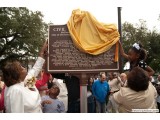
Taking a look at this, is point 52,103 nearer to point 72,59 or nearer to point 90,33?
point 72,59

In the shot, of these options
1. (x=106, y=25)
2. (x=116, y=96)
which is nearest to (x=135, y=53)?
(x=106, y=25)

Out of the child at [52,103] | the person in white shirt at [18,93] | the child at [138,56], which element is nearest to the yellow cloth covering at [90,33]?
A: the child at [138,56]

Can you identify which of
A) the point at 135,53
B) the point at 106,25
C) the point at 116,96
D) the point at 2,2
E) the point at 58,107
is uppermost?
the point at 2,2

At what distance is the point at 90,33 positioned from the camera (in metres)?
5.11

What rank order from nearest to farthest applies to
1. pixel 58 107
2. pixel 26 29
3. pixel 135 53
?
pixel 135 53
pixel 58 107
pixel 26 29

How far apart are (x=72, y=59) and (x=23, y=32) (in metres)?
18.1

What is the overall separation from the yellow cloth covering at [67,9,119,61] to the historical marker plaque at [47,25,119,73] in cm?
8

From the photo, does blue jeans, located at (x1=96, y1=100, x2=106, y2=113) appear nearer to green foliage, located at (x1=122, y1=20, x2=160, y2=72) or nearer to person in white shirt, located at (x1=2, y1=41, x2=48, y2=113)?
person in white shirt, located at (x1=2, y1=41, x2=48, y2=113)

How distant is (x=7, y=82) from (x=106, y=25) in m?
2.22

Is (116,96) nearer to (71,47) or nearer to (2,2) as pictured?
(71,47)

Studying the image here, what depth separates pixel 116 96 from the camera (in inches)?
132

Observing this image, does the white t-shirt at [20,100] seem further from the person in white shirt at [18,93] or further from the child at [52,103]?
the child at [52,103]

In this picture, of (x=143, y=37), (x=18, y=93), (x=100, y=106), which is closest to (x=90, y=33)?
(x=18, y=93)

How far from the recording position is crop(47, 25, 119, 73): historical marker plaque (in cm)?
505
